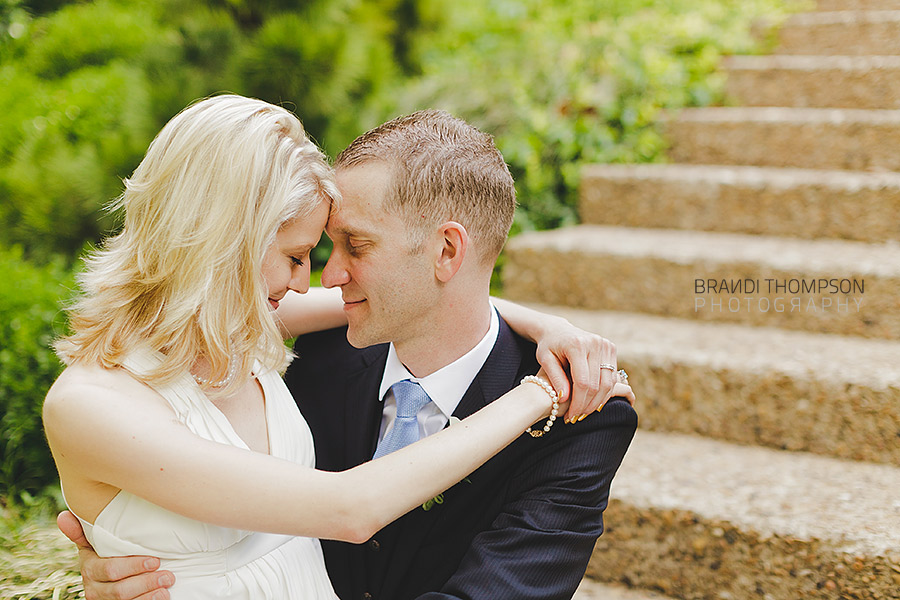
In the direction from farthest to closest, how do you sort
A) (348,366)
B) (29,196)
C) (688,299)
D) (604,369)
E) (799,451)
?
(29,196) → (688,299) → (799,451) → (348,366) → (604,369)

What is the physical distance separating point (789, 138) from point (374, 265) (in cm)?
325

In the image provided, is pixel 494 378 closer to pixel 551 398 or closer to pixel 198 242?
pixel 551 398

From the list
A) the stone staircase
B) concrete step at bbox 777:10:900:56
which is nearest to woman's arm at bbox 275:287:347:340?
the stone staircase

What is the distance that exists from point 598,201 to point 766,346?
1.44 meters

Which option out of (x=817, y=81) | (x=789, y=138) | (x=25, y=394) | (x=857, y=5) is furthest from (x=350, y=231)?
(x=857, y=5)

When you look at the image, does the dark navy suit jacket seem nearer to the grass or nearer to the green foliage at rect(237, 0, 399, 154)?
the grass

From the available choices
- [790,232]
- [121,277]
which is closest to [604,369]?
[121,277]

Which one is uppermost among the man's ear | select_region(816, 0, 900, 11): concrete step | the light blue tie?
select_region(816, 0, 900, 11): concrete step

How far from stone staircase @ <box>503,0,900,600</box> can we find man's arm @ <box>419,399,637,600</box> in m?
0.72

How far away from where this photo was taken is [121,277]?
1625mm

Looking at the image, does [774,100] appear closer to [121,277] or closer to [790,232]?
[790,232]

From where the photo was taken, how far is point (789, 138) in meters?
4.24

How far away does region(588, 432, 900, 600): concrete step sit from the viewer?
216 cm

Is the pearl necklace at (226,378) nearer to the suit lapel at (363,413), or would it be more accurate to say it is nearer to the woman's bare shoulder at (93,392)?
the woman's bare shoulder at (93,392)
